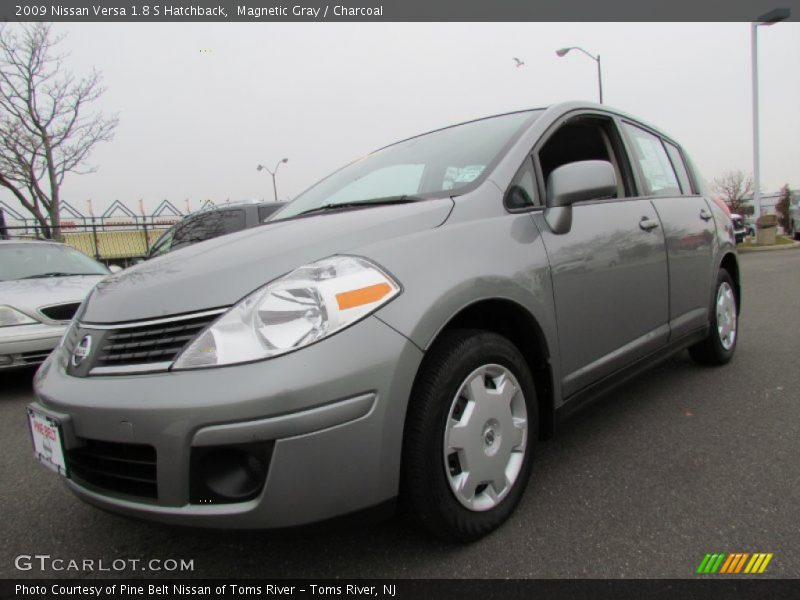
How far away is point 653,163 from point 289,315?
2.60m

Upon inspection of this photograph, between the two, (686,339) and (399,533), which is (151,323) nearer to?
(399,533)

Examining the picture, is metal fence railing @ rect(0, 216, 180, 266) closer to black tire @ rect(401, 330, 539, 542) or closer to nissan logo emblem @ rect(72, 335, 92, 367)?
nissan logo emblem @ rect(72, 335, 92, 367)

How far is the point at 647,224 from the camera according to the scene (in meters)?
2.68

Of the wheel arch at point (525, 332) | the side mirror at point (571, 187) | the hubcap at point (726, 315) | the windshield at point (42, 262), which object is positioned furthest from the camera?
the windshield at point (42, 262)

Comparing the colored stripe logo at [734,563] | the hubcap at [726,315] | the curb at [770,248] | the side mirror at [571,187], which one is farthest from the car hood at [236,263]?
the curb at [770,248]

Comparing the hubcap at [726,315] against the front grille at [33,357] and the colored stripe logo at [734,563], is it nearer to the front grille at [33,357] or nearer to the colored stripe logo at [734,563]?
the colored stripe logo at [734,563]

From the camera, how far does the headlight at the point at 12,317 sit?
4012mm

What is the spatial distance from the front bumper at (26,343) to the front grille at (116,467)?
291 cm

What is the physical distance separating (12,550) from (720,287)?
4003 millimetres

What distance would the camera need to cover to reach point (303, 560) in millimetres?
1739

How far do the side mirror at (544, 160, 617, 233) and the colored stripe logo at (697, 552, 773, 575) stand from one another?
1.23 m

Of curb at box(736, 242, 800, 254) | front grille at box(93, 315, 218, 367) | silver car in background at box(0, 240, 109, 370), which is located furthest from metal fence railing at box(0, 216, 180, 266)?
curb at box(736, 242, 800, 254)

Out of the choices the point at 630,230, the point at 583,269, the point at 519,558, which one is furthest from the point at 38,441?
the point at 630,230

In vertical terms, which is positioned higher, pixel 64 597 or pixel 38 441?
pixel 38 441
